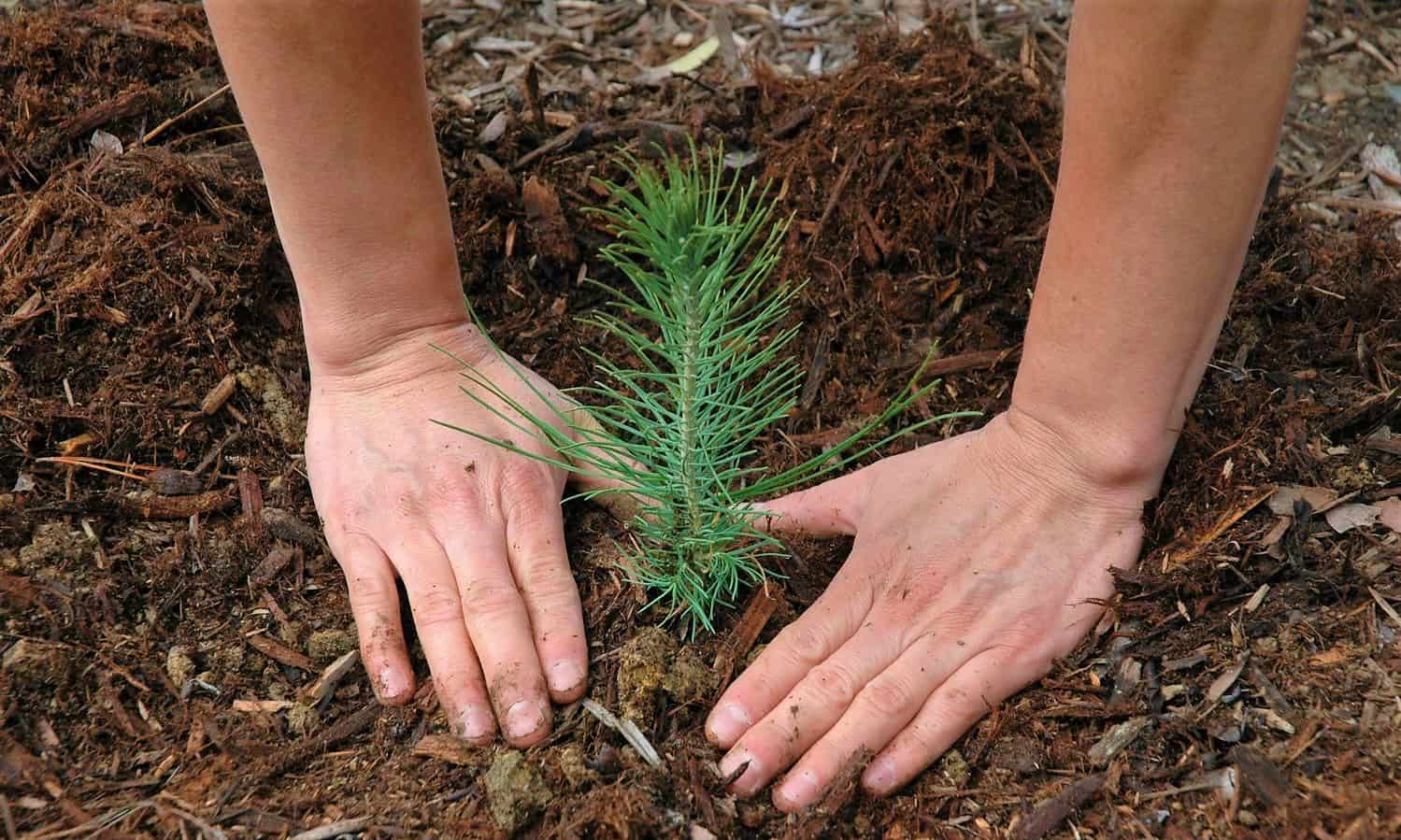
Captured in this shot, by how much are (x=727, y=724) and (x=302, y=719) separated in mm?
697

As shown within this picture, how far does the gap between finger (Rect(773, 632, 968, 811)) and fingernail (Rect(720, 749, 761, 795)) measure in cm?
4

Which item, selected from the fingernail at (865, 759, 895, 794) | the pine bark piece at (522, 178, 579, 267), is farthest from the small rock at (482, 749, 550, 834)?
the pine bark piece at (522, 178, 579, 267)

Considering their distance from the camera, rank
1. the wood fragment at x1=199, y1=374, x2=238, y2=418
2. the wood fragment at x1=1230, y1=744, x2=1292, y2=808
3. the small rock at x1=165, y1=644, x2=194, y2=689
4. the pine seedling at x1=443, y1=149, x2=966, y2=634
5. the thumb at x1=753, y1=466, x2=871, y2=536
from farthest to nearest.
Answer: the wood fragment at x1=199, y1=374, x2=238, y2=418 → the thumb at x1=753, y1=466, x2=871, y2=536 → the small rock at x1=165, y1=644, x2=194, y2=689 → the wood fragment at x1=1230, y1=744, x2=1292, y2=808 → the pine seedling at x1=443, y1=149, x2=966, y2=634

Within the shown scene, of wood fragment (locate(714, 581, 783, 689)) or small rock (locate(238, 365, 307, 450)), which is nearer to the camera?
wood fragment (locate(714, 581, 783, 689))

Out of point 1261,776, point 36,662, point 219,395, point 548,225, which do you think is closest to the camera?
point 1261,776

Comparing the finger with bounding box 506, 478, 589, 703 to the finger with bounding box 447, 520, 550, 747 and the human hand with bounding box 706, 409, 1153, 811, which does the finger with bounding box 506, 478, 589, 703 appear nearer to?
the finger with bounding box 447, 520, 550, 747

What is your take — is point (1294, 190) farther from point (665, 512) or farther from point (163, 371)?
point (163, 371)

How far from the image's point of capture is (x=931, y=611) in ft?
5.62

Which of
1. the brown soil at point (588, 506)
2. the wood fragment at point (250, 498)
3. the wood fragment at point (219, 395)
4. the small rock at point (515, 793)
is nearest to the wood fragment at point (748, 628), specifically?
the brown soil at point (588, 506)

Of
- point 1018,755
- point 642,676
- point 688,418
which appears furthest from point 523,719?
point 1018,755

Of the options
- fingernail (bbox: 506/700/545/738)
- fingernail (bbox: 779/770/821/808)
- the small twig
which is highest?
the small twig

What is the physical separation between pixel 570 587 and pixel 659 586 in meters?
0.16

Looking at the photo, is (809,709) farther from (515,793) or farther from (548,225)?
(548,225)

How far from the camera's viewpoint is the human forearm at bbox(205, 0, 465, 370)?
1617mm
